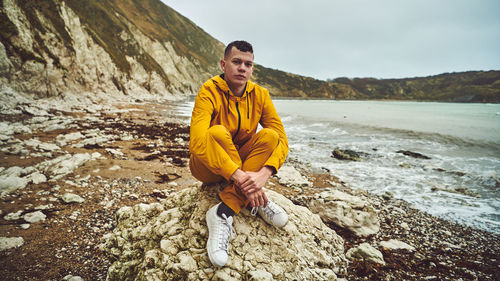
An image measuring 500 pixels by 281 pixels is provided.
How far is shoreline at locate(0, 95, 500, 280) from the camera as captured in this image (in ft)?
11.5

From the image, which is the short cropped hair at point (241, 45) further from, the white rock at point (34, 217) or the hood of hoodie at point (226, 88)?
the white rock at point (34, 217)

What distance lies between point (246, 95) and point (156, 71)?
54.4 m

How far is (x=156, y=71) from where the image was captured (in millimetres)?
51219

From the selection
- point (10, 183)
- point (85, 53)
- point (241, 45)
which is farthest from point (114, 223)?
point (85, 53)

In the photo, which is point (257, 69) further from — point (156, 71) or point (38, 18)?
point (38, 18)

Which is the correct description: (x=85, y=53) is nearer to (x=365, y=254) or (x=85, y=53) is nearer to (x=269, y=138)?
(x=269, y=138)

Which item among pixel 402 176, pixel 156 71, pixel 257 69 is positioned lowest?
pixel 402 176

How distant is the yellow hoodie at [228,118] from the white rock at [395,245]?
334 cm

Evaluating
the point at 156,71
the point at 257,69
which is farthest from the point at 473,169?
the point at 257,69

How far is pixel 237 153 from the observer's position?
3102 millimetres

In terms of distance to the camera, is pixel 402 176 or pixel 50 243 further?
pixel 402 176

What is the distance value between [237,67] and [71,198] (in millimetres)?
4734

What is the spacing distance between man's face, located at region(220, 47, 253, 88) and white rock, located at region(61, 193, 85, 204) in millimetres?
4434

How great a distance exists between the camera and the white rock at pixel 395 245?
4699 mm
